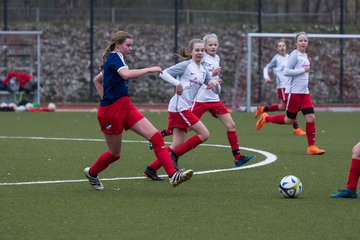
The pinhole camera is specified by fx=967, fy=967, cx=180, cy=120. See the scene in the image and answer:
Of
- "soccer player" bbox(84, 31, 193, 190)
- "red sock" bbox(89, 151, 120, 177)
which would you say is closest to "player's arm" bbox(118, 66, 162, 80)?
"soccer player" bbox(84, 31, 193, 190)

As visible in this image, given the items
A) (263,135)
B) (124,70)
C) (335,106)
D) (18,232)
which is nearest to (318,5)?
(335,106)

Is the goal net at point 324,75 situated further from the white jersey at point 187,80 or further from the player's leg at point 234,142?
the white jersey at point 187,80

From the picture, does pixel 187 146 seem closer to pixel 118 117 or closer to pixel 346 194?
pixel 118 117

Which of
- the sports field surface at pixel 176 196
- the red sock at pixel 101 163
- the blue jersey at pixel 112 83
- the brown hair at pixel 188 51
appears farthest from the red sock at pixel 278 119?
the blue jersey at pixel 112 83

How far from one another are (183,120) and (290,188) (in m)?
2.60

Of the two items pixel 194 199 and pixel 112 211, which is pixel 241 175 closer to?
pixel 194 199

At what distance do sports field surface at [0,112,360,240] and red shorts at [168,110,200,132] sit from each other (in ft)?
2.03

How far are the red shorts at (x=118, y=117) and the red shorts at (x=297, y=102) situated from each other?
215 inches

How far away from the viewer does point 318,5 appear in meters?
35.8

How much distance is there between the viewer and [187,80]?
1190 cm

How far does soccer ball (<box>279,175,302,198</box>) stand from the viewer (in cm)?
934

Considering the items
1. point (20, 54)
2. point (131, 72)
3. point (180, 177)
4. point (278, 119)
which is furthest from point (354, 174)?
point (20, 54)

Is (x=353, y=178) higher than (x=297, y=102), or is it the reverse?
(x=297, y=102)

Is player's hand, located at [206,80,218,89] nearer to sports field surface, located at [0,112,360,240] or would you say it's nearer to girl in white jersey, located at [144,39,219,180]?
girl in white jersey, located at [144,39,219,180]
